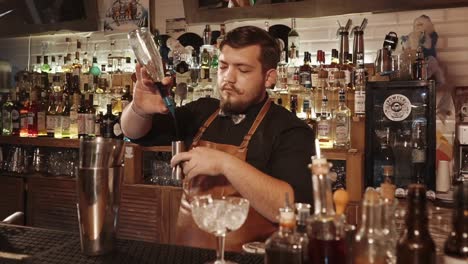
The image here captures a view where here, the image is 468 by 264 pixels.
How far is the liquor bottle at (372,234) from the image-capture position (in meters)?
0.86

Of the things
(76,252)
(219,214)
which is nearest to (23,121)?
(76,252)

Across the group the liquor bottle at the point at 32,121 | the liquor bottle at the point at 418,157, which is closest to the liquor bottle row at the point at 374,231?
the liquor bottle at the point at 418,157

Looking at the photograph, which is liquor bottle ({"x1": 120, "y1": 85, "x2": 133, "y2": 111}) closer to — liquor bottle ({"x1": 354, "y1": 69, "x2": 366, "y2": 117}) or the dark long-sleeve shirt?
the dark long-sleeve shirt

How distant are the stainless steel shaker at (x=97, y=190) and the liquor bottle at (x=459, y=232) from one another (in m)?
0.81

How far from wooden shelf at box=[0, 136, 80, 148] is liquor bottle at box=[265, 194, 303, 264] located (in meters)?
2.96

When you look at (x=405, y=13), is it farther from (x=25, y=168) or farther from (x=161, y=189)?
(x=25, y=168)

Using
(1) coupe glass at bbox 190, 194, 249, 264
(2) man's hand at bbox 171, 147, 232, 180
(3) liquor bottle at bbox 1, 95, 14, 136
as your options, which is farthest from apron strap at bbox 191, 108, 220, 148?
(3) liquor bottle at bbox 1, 95, 14, 136

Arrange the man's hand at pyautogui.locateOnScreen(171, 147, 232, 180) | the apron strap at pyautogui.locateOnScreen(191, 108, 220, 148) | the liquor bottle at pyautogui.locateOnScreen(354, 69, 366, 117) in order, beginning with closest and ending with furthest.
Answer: the man's hand at pyautogui.locateOnScreen(171, 147, 232, 180) → the apron strap at pyautogui.locateOnScreen(191, 108, 220, 148) → the liquor bottle at pyautogui.locateOnScreen(354, 69, 366, 117)

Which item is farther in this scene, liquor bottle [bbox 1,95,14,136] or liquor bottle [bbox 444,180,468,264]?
liquor bottle [bbox 1,95,14,136]

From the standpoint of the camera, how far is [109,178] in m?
1.26

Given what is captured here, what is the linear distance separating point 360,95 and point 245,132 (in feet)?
3.92

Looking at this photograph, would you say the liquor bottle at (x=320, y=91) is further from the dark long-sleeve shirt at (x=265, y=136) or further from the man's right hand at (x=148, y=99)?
the man's right hand at (x=148, y=99)

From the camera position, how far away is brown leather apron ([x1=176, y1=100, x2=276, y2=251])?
172 cm

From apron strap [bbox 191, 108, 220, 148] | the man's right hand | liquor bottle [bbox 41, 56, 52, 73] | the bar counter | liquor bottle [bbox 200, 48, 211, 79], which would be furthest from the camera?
liquor bottle [bbox 41, 56, 52, 73]
